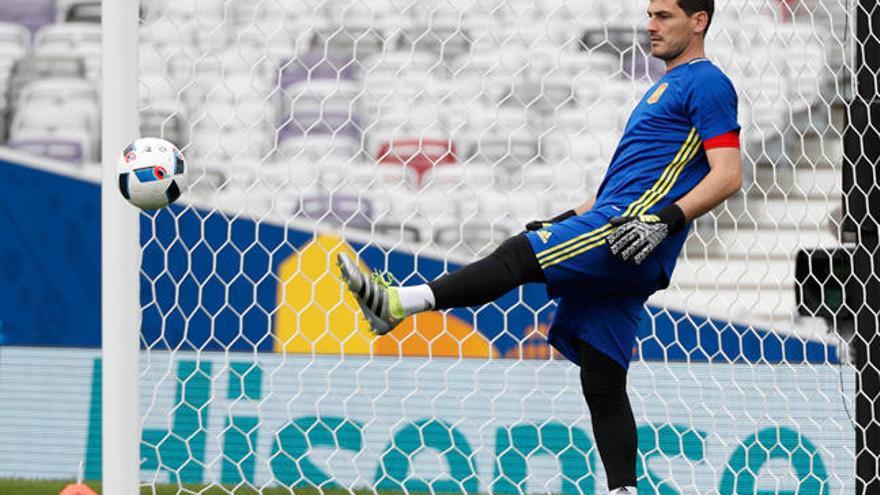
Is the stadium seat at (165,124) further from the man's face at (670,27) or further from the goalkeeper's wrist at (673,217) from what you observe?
the goalkeeper's wrist at (673,217)

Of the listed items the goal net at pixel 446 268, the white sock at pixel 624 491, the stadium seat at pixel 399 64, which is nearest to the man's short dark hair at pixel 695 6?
the white sock at pixel 624 491

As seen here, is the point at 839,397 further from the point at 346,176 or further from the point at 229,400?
the point at 346,176

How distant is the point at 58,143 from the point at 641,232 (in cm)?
426

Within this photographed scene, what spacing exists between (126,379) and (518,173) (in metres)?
3.05

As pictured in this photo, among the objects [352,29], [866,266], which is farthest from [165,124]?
[866,266]

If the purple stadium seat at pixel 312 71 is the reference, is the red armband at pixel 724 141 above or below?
below

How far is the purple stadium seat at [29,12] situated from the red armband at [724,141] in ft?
16.7

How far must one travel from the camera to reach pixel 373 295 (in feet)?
9.05

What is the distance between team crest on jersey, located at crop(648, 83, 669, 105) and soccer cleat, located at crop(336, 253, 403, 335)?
32.0 inches

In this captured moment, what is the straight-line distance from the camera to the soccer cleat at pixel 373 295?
8.93ft

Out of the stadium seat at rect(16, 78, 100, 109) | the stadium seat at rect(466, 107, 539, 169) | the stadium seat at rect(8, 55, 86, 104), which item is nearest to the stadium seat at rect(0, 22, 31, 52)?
the stadium seat at rect(8, 55, 86, 104)

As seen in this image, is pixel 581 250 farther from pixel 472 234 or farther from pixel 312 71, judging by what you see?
pixel 312 71

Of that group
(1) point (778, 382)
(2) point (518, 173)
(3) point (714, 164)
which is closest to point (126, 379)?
(3) point (714, 164)

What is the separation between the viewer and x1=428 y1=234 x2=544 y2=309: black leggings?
2869 millimetres
